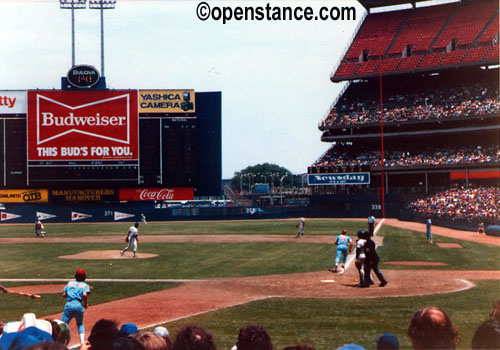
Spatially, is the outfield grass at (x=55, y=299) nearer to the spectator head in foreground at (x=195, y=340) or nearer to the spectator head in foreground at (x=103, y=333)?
the spectator head in foreground at (x=103, y=333)

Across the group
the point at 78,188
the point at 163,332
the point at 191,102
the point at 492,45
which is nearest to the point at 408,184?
the point at 492,45

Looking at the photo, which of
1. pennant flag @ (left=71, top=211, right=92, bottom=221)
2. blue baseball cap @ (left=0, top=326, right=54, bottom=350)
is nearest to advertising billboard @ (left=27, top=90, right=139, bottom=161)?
pennant flag @ (left=71, top=211, right=92, bottom=221)

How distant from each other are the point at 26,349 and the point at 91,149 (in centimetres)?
3206

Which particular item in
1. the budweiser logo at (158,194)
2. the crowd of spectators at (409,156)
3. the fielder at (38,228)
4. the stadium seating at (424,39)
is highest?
the stadium seating at (424,39)

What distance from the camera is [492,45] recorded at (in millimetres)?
57188

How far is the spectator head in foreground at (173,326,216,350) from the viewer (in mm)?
4086

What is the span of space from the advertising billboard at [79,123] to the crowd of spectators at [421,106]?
34198mm

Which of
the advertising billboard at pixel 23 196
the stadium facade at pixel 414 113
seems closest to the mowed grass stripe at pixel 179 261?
the advertising billboard at pixel 23 196

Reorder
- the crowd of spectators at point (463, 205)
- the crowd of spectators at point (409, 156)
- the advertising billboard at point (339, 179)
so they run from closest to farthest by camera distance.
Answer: the crowd of spectators at point (463, 205) < the crowd of spectators at point (409, 156) < the advertising billboard at point (339, 179)

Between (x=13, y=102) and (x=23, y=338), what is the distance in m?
32.7

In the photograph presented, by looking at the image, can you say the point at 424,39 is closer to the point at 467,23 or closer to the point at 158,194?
the point at 467,23

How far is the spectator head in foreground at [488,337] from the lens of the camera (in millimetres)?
4562

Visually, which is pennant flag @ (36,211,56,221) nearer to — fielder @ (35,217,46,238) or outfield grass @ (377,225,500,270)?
fielder @ (35,217,46,238)

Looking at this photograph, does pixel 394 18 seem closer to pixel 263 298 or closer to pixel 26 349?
pixel 263 298
